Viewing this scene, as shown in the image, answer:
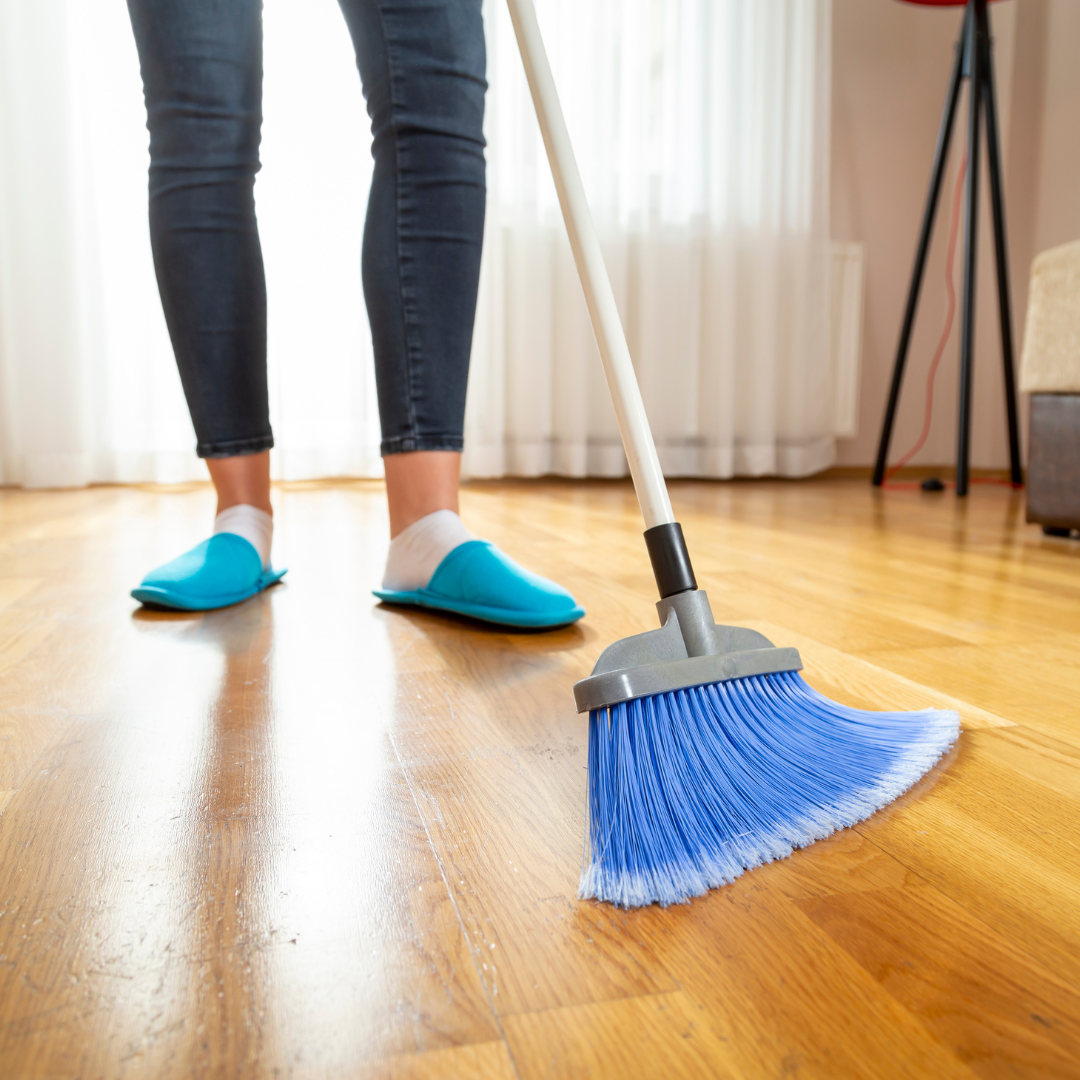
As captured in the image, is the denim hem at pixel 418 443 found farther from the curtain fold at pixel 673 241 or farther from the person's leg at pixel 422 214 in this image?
the curtain fold at pixel 673 241

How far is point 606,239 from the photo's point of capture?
101 inches

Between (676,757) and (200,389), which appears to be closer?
(676,757)

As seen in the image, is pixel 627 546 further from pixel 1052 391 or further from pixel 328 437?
pixel 328 437

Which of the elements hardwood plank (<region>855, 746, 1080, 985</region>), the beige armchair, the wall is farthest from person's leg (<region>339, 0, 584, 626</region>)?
the wall

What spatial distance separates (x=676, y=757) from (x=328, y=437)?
210cm

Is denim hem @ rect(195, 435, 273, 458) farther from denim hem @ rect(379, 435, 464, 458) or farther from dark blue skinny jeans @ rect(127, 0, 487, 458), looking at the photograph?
denim hem @ rect(379, 435, 464, 458)

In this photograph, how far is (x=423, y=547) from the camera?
909 millimetres

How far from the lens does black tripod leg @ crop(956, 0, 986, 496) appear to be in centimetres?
224

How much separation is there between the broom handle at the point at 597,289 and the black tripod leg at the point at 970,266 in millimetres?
1877

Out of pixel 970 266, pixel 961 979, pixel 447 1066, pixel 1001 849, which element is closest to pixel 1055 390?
pixel 970 266

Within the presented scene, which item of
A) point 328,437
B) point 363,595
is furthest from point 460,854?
point 328,437

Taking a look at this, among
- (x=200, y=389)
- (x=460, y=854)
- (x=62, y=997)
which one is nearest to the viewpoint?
(x=62, y=997)

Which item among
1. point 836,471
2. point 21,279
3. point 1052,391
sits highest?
point 21,279

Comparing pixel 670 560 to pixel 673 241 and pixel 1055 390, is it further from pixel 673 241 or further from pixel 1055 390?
pixel 673 241
